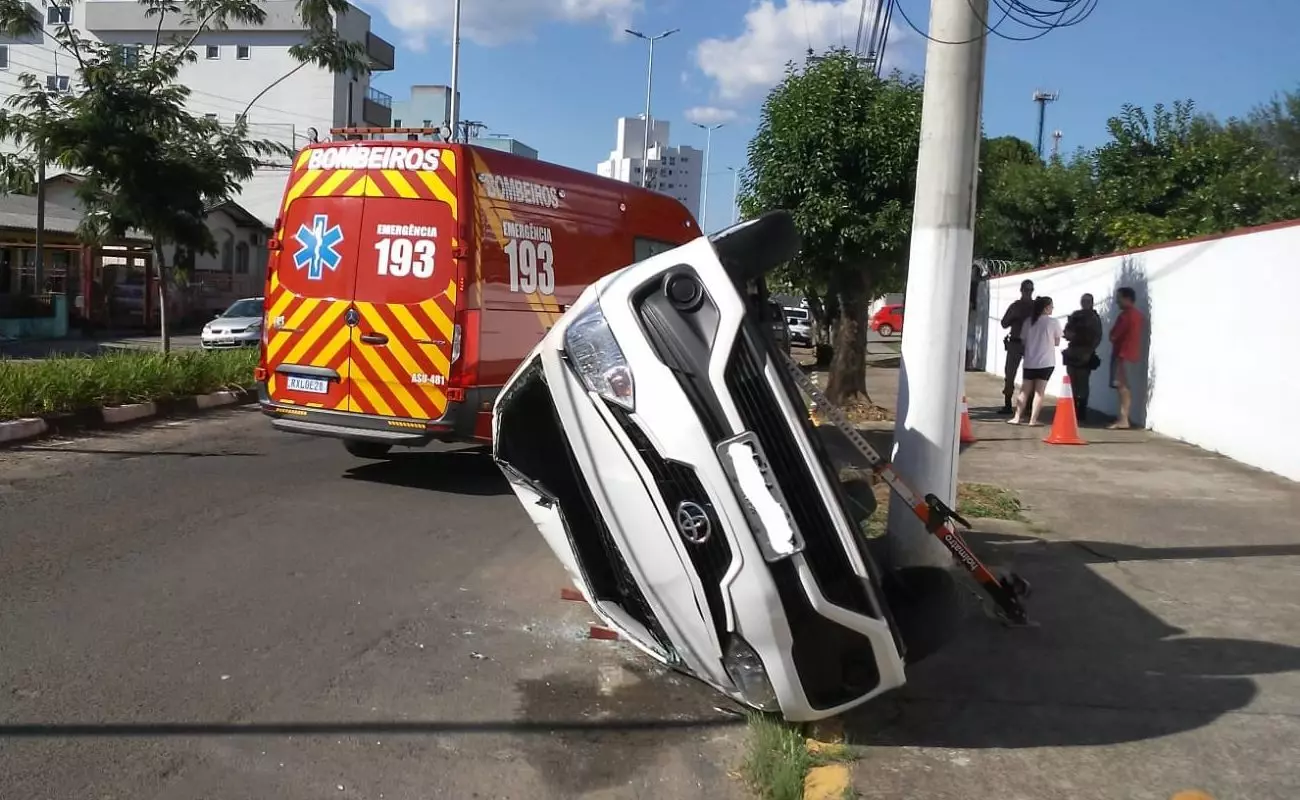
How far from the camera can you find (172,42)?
14.8 meters

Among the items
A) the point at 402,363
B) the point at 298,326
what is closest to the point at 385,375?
the point at 402,363

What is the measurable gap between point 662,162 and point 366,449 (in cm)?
5928

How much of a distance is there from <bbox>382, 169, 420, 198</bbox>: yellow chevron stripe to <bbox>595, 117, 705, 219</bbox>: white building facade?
5530cm

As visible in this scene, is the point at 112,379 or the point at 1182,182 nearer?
the point at 112,379

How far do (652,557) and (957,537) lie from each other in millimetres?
1798

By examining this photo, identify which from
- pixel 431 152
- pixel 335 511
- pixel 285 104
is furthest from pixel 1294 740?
pixel 285 104

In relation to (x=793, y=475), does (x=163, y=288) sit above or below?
above

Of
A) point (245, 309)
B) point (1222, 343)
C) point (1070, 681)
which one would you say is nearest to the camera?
point (1070, 681)

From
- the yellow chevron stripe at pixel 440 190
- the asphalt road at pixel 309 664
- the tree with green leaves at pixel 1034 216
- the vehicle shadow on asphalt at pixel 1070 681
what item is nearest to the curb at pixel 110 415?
the asphalt road at pixel 309 664

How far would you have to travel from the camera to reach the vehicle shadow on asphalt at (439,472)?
29.3ft

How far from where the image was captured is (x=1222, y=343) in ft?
36.4

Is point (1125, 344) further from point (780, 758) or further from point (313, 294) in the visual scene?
point (780, 758)

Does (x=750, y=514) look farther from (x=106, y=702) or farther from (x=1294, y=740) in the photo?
(x=106, y=702)

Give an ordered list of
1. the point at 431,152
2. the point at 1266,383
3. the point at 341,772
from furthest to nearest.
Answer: the point at 1266,383
the point at 431,152
the point at 341,772
